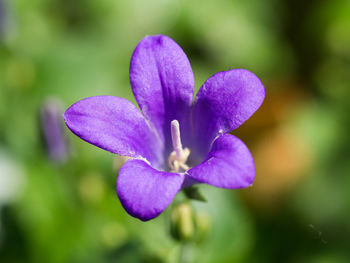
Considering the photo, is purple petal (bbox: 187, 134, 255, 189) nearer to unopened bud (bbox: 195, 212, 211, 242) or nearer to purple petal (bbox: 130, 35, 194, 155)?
purple petal (bbox: 130, 35, 194, 155)

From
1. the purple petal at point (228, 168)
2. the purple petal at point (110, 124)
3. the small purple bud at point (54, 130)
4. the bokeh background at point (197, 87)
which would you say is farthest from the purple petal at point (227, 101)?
the small purple bud at point (54, 130)

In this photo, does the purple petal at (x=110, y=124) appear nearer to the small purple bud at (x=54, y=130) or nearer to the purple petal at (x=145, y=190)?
the purple petal at (x=145, y=190)

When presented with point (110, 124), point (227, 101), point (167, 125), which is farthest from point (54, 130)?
point (227, 101)

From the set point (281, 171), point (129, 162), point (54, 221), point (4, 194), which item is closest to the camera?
point (129, 162)

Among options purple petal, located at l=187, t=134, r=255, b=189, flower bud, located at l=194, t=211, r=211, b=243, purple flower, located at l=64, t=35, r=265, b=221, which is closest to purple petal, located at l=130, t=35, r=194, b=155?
purple flower, located at l=64, t=35, r=265, b=221

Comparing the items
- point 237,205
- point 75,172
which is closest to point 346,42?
point 237,205

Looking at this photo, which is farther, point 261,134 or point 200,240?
point 261,134

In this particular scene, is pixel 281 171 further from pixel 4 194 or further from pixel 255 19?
pixel 4 194
